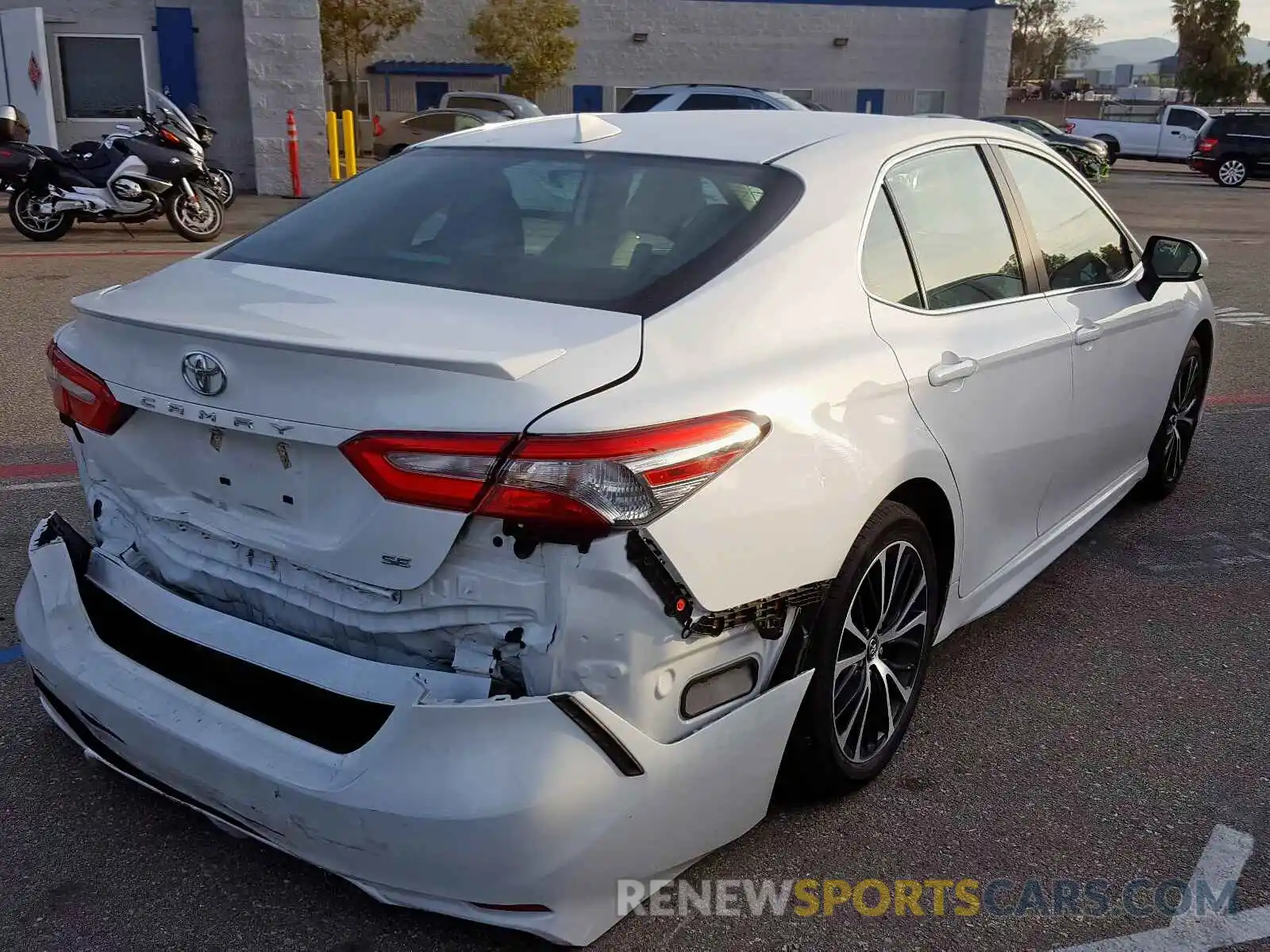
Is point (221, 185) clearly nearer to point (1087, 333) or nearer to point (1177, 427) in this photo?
point (1177, 427)

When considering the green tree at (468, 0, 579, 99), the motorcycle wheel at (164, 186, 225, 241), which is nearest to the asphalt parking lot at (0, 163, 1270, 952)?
the motorcycle wheel at (164, 186, 225, 241)

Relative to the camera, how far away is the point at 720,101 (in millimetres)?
18359

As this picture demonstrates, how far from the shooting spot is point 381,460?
7.17 ft

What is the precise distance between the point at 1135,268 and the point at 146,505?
3579 mm

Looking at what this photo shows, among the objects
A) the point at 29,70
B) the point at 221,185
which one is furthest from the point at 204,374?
the point at 29,70

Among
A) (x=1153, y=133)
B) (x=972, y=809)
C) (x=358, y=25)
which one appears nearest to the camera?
(x=972, y=809)

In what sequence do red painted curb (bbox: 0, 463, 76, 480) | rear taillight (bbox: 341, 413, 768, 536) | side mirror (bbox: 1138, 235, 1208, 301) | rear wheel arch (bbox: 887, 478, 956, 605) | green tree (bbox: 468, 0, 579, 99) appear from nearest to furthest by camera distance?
rear taillight (bbox: 341, 413, 768, 536) → rear wheel arch (bbox: 887, 478, 956, 605) → side mirror (bbox: 1138, 235, 1208, 301) → red painted curb (bbox: 0, 463, 76, 480) → green tree (bbox: 468, 0, 579, 99)

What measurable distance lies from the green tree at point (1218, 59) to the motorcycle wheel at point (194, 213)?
6545 cm

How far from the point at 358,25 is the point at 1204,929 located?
3647 cm

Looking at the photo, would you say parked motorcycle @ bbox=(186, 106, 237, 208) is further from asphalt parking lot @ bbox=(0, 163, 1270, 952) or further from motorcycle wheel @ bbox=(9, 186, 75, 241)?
asphalt parking lot @ bbox=(0, 163, 1270, 952)

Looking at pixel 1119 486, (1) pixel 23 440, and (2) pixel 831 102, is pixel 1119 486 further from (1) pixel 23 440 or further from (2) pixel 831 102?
(2) pixel 831 102

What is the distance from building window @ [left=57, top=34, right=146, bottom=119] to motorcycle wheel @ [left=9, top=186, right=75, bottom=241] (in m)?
6.71

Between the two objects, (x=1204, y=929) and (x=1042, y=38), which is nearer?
(x=1204, y=929)

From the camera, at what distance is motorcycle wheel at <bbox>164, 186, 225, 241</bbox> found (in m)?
12.7
